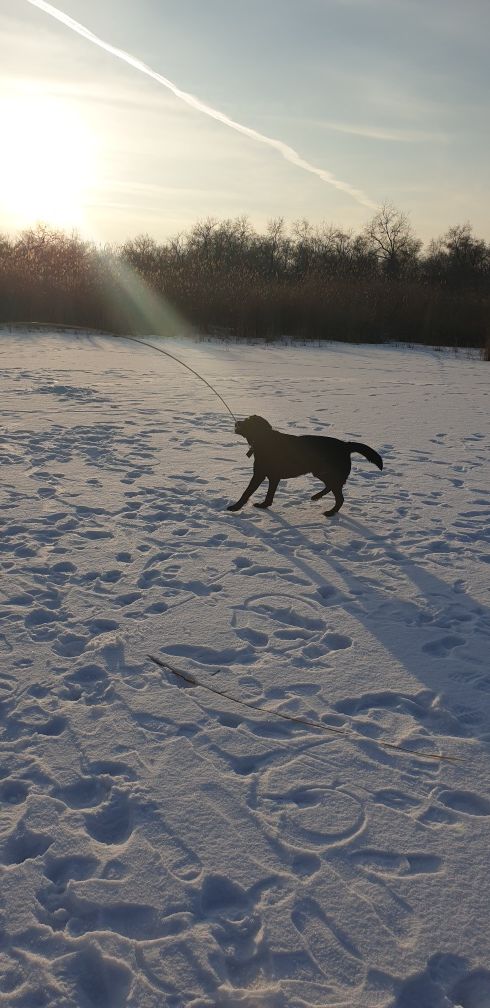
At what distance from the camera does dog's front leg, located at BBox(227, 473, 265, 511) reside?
18.7 feet

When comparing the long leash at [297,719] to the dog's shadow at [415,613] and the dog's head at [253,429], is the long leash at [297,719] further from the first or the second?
the dog's head at [253,429]

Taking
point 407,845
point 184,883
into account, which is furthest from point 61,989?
point 407,845

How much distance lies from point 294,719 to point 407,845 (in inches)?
31.2

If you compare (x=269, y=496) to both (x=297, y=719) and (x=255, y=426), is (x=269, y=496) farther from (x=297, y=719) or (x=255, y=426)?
(x=297, y=719)

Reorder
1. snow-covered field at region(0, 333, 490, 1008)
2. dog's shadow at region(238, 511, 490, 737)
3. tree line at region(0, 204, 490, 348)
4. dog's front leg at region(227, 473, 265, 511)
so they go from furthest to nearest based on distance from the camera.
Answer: tree line at region(0, 204, 490, 348) < dog's front leg at region(227, 473, 265, 511) < dog's shadow at region(238, 511, 490, 737) < snow-covered field at region(0, 333, 490, 1008)

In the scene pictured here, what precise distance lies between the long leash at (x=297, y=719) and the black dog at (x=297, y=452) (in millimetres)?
2415

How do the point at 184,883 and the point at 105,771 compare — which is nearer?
the point at 184,883

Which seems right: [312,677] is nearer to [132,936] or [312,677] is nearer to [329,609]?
[329,609]

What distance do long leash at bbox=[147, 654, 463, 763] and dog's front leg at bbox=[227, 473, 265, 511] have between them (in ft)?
7.88

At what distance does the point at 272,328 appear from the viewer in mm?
19875

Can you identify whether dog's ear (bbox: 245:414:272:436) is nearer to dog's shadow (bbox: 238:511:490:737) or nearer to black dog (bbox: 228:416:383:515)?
black dog (bbox: 228:416:383:515)

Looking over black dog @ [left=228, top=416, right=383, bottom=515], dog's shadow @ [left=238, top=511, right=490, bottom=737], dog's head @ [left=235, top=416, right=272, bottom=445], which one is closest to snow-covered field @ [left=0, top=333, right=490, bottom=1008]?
dog's shadow @ [left=238, top=511, right=490, bottom=737]

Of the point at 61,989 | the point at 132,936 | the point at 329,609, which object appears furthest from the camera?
the point at 329,609

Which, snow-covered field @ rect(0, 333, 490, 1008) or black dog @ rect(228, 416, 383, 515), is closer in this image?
snow-covered field @ rect(0, 333, 490, 1008)
